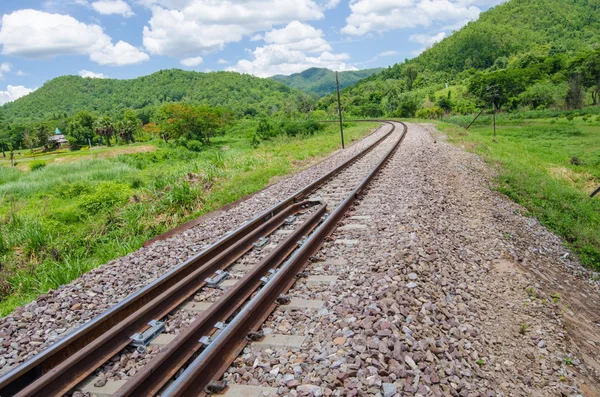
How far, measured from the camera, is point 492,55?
13788cm

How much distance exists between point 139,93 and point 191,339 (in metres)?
181

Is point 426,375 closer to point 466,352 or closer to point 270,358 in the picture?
point 466,352

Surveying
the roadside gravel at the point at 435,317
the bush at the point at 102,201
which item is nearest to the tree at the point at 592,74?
the roadside gravel at the point at 435,317

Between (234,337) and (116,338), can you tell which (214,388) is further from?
(116,338)

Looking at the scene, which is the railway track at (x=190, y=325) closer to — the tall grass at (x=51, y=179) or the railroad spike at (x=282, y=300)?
the railroad spike at (x=282, y=300)

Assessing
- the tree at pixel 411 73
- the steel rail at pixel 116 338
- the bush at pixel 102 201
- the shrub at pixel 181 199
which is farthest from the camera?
the tree at pixel 411 73

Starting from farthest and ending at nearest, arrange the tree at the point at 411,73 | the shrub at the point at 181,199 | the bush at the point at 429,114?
the tree at the point at 411,73 → the bush at the point at 429,114 → the shrub at the point at 181,199

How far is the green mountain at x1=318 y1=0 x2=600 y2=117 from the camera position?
84.5m

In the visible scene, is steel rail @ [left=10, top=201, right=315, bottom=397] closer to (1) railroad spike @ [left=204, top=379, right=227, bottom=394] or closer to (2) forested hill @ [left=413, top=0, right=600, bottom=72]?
(1) railroad spike @ [left=204, top=379, right=227, bottom=394]

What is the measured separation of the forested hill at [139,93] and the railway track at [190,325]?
484 ft

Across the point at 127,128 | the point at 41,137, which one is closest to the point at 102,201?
the point at 127,128

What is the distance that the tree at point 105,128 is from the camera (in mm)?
81375

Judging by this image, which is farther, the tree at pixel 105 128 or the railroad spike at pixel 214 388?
the tree at pixel 105 128

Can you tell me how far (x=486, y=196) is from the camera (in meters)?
8.68
